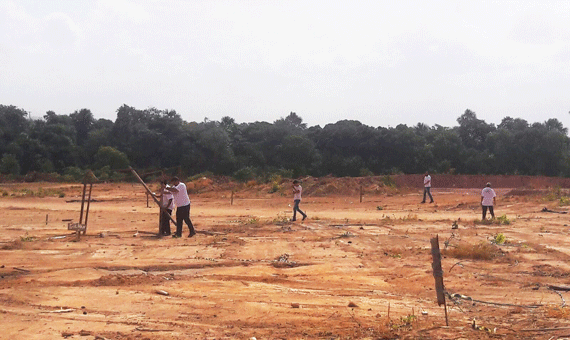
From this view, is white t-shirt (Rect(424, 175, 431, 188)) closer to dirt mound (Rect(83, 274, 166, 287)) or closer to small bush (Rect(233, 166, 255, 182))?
small bush (Rect(233, 166, 255, 182))

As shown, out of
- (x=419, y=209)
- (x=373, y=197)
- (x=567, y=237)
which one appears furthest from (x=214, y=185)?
(x=567, y=237)

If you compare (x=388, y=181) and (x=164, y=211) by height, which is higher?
(x=388, y=181)

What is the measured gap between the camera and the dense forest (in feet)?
153

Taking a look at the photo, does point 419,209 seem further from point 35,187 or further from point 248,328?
point 35,187

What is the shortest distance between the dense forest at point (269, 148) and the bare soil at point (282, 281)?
94.9 feet

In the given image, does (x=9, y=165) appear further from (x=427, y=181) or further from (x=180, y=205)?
(x=180, y=205)

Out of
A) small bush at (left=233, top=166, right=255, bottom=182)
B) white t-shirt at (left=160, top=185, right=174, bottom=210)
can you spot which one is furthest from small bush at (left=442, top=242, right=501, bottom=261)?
small bush at (left=233, top=166, right=255, bottom=182)

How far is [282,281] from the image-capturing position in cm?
914

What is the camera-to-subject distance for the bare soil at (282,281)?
6.57 meters

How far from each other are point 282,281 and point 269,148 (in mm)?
43260

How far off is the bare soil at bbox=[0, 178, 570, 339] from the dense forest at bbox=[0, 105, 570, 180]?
94.9 feet

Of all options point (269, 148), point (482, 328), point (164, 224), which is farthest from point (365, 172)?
point (482, 328)

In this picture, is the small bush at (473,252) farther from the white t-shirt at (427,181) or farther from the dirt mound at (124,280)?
the white t-shirt at (427,181)

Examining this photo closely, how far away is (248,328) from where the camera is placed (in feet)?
21.4
